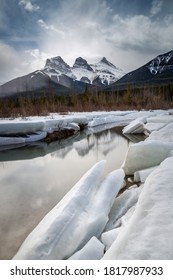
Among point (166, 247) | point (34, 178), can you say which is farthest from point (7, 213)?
point (166, 247)

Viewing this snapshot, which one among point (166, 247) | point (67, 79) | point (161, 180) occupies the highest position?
point (67, 79)

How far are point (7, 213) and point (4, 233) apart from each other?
448 millimetres

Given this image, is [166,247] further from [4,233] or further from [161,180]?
[4,233]

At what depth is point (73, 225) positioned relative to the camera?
1.67 meters

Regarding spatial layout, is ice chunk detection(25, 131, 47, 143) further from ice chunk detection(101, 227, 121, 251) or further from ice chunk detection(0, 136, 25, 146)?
ice chunk detection(101, 227, 121, 251)

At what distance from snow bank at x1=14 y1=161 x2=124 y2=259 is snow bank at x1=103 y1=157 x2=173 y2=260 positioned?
1.33 feet

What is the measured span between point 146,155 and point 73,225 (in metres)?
2.22

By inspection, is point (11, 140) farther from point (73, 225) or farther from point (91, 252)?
point (91, 252)

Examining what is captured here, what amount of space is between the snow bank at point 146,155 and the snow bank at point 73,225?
50.9 inches

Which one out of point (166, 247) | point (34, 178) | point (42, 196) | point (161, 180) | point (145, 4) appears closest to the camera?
point (166, 247)

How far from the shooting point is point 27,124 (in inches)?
283

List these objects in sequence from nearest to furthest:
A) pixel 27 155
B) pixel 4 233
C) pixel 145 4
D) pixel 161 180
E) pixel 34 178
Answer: pixel 161 180 < pixel 4 233 < pixel 145 4 < pixel 34 178 < pixel 27 155

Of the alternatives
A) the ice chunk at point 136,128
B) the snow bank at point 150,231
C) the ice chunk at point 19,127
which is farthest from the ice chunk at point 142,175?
the ice chunk at point 136,128

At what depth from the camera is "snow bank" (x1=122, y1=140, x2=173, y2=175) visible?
3.50m
